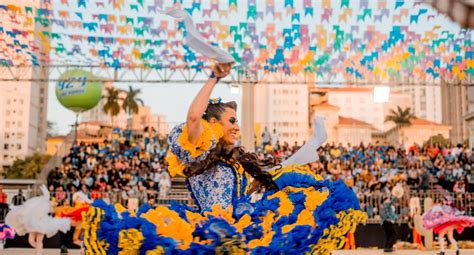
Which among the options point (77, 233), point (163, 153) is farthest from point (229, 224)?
point (163, 153)

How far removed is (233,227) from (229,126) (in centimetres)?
83

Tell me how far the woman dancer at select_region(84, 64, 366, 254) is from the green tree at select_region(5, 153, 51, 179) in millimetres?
32321

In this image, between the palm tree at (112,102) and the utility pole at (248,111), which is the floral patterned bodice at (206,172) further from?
the palm tree at (112,102)

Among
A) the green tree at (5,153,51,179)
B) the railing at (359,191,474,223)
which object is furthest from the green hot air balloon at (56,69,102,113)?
the green tree at (5,153,51,179)

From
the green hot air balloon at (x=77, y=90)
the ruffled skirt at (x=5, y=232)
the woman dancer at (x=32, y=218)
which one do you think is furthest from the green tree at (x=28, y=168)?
the ruffled skirt at (x=5, y=232)

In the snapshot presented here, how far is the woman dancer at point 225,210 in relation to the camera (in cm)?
293

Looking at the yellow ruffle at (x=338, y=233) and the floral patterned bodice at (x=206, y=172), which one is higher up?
the floral patterned bodice at (x=206, y=172)

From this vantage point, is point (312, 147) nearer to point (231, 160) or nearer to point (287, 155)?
point (231, 160)

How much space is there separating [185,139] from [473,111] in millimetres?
38735

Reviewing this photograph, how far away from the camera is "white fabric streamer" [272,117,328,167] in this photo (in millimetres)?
3969

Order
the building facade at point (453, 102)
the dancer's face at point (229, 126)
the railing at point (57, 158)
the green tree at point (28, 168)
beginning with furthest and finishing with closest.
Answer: the building facade at point (453, 102) → the green tree at point (28, 168) → the railing at point (57, 158) → the dancer's face at point (229, 126)

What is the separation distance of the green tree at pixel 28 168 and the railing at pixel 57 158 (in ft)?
27.7

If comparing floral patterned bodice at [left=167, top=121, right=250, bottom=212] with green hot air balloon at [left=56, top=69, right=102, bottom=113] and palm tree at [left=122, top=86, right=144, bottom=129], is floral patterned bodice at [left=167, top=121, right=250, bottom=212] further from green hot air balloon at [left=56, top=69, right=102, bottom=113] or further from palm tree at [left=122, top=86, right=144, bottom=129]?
palm tree at [left=122, top=86, right=144, bottom=129]

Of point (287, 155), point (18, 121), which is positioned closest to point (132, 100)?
point (18, 121)
